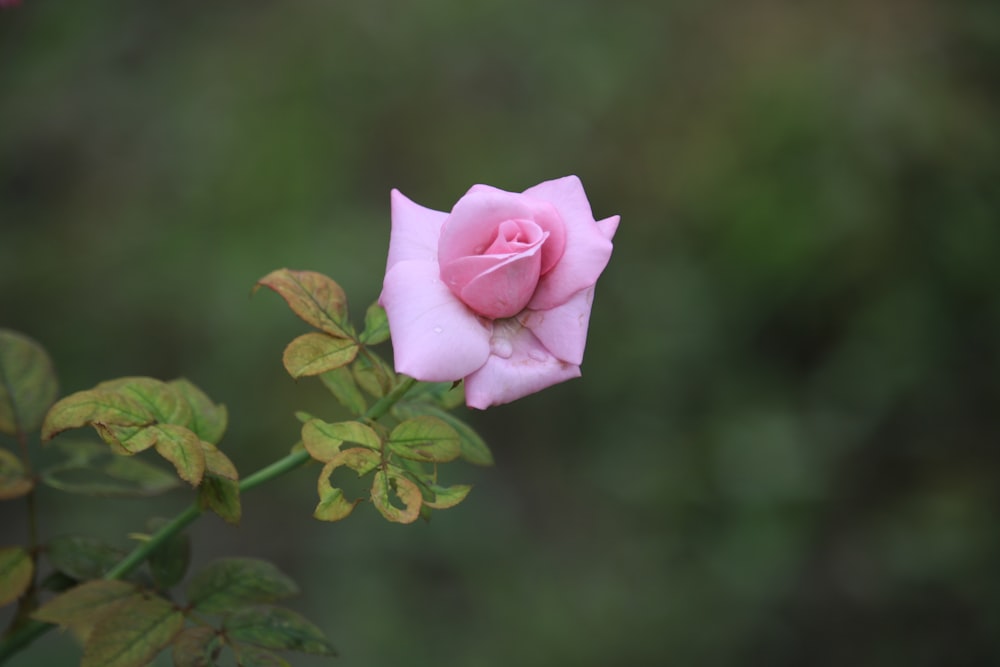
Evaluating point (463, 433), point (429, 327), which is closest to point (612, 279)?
point (463, 433)

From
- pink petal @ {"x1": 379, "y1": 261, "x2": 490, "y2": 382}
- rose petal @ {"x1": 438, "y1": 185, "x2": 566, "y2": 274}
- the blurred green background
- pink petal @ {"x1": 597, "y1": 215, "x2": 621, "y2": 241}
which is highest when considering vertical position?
rose petal @ {"x1": 438, "y1": 185, "x2": 566, "y2": 274}

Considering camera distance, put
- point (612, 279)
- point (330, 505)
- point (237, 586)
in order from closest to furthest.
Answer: point (330, 505) < point (237, 586) < point (612, 279)

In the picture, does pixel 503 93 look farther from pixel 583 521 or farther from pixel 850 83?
pixel 583 521

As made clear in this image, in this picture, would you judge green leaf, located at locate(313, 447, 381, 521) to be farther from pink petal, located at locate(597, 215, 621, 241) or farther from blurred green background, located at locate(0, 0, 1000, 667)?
blurred green background, located at locate(0, 0, 1000, 667)

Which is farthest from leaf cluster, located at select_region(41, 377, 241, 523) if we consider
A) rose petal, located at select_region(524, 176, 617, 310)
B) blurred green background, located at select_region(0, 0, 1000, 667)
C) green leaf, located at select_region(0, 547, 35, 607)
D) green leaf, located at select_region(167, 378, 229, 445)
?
blurred green background, located at select_region(0, 0, 1000, 667)

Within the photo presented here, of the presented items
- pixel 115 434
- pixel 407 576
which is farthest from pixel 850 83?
pixel 115 434

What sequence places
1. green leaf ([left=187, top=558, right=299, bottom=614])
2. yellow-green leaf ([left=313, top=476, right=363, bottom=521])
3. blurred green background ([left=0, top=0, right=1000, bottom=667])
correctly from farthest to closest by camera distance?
blurred green background ([left=0, top=0, right=1000, bottom=667]), green leaf ([left=187, top=558, right=299, bottom=614]), yellow-green leaf ([left=313, top=476, right=363, bottom=521])

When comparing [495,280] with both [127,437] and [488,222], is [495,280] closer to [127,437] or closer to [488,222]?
[488,222]
